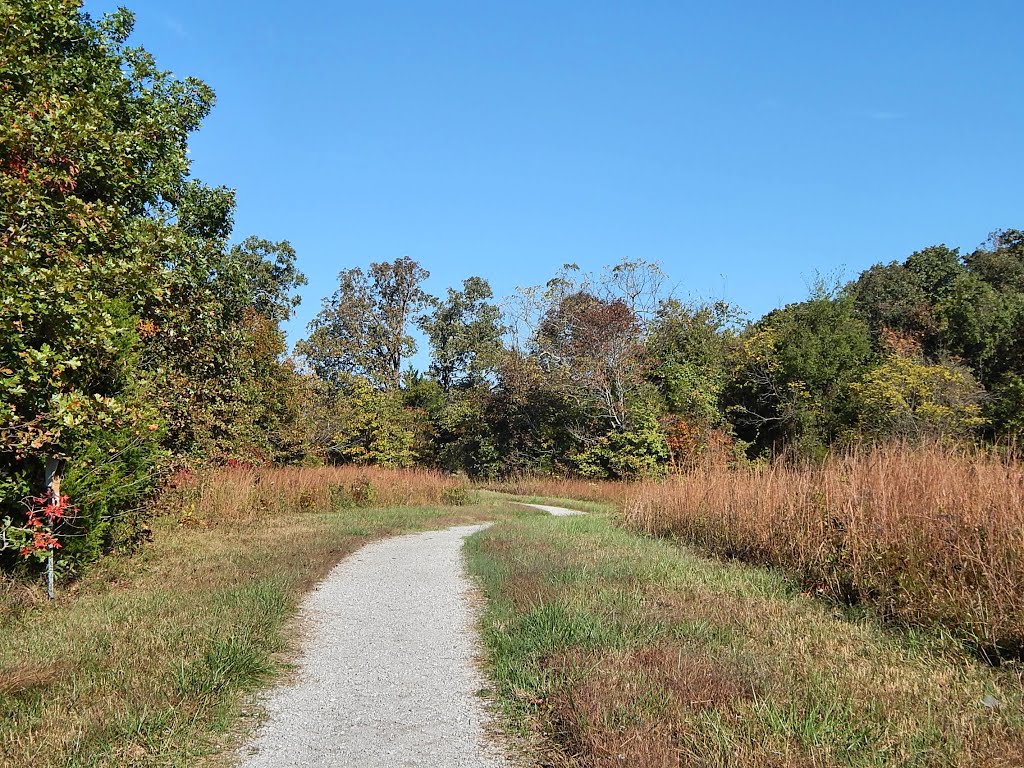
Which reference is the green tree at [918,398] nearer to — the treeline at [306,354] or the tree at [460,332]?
the treeline at [306,354]

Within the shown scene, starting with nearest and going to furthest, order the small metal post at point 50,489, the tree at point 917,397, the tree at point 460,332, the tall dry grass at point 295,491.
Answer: the small metal post at point 50,489
the tall dry grass at point 295,491
the tree at point 917,397
the tree at point 460,332

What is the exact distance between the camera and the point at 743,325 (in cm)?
4606

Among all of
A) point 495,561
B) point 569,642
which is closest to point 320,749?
point 569,642

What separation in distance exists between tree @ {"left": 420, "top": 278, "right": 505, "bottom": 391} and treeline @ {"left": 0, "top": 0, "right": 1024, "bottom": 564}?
0.22 metres

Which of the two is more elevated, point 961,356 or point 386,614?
point 961,356

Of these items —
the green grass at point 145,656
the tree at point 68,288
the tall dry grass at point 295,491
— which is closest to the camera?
the green grass at point 145,656

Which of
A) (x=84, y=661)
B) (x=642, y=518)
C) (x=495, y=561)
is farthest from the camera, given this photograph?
(x=642, y=518)

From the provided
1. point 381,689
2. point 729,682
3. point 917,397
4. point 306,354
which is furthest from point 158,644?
point 306,354

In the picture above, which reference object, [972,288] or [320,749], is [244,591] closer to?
[320,749]

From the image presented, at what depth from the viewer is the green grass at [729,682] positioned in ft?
12.3

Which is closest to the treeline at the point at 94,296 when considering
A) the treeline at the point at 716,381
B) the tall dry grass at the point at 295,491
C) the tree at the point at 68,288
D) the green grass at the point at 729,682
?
the tree at the point at 68,288

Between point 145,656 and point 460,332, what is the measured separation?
172ft

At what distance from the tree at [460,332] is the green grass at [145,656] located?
151 feet

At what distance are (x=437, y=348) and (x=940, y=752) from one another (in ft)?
183
